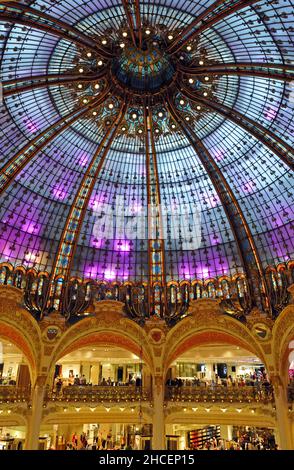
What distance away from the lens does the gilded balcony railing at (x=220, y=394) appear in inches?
1215

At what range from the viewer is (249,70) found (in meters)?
25.3

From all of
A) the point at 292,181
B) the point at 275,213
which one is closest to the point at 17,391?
the point at 275,213

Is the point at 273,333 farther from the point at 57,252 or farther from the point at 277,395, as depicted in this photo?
the point at 57,252

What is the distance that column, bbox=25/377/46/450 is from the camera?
2916 cm

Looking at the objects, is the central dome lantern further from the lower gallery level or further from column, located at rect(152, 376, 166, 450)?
column, located at rect(152, 376, 166, 450)

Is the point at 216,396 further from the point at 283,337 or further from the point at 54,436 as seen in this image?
the point at 54,436

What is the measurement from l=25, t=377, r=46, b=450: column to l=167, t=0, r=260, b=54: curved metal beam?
88.8 feet

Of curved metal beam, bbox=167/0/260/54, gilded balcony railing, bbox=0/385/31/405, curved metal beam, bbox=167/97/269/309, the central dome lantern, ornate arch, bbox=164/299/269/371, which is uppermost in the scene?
the central dome lantern

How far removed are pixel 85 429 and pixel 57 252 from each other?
20.2 meters

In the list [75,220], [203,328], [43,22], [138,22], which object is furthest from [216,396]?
[43,22]

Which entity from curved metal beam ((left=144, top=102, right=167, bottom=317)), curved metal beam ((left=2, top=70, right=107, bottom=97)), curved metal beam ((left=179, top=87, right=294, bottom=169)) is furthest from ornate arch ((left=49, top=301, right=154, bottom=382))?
curved metal beam ((left=2, top=70, right=107, bottom=97))

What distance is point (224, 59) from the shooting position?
27.5 metres

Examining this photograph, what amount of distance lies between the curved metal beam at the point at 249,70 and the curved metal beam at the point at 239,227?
6.18 metres

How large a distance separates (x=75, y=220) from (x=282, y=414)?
2312cm
